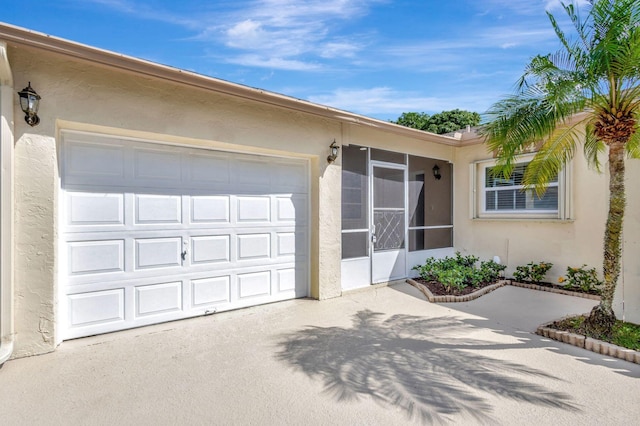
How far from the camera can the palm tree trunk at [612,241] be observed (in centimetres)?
423

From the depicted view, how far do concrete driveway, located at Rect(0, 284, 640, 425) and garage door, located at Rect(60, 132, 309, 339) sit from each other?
0.46m

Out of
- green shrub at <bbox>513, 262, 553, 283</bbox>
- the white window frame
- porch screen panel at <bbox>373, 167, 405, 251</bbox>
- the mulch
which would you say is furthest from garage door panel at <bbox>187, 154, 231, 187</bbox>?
green shrub at <bbox>513, 262, 553, 283</bbox>

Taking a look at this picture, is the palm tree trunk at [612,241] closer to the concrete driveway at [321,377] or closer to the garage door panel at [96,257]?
the concrete driveway at [321,377]

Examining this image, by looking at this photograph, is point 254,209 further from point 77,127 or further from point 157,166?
point 77,127

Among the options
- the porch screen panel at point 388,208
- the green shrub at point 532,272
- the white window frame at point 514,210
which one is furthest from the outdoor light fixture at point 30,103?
the green shrub at point 532,272

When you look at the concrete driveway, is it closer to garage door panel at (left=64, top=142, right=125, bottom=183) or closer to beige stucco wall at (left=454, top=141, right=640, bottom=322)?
beige stucco wall at (left=454, top=141, right=640, bottom=322)

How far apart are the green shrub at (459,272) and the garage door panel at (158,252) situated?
16.6 ft

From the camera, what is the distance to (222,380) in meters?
3.32

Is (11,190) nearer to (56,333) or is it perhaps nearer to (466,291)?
(56,333)

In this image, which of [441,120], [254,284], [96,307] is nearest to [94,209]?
[96,307]

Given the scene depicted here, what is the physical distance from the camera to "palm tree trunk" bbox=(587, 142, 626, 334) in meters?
4.23

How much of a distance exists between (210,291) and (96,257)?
5.59ft

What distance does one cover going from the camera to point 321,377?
11.0 feet

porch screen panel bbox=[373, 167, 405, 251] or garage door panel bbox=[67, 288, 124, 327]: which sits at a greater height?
porch screen panel bbox=[373, 167, 405, 251]
